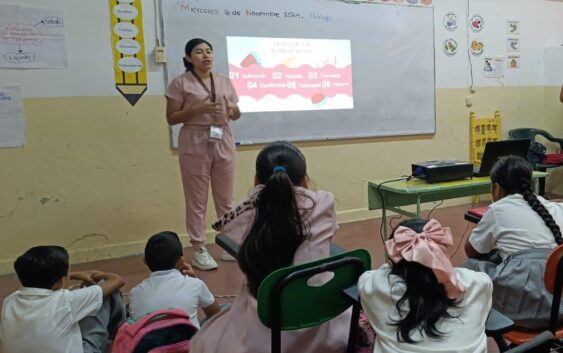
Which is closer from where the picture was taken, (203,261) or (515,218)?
(515,218)

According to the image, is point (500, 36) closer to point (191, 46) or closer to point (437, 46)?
point (437, 46)

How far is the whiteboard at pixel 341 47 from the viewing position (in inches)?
147

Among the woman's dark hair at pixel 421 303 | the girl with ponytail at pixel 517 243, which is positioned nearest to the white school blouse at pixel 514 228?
the girl with ponytail at pixel 517 243

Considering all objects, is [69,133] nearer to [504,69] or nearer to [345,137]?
[345,137]

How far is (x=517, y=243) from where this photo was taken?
1720 mm

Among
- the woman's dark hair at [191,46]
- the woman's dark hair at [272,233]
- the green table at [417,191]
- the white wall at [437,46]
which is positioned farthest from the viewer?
the white wall at [437,46]

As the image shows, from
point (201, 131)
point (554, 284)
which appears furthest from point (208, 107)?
point (554, 284)

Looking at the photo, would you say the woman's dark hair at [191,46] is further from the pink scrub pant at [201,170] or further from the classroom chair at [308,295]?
the classroom chair at [308,295]

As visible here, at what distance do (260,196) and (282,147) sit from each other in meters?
0.25

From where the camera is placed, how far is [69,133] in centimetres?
344

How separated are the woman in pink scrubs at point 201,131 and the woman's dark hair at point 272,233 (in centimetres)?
191

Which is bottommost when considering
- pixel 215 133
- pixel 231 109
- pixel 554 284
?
pixel 554 284

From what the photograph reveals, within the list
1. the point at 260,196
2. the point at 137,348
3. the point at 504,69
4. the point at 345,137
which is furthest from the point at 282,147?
the point at 504,69

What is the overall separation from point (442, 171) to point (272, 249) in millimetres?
1648
